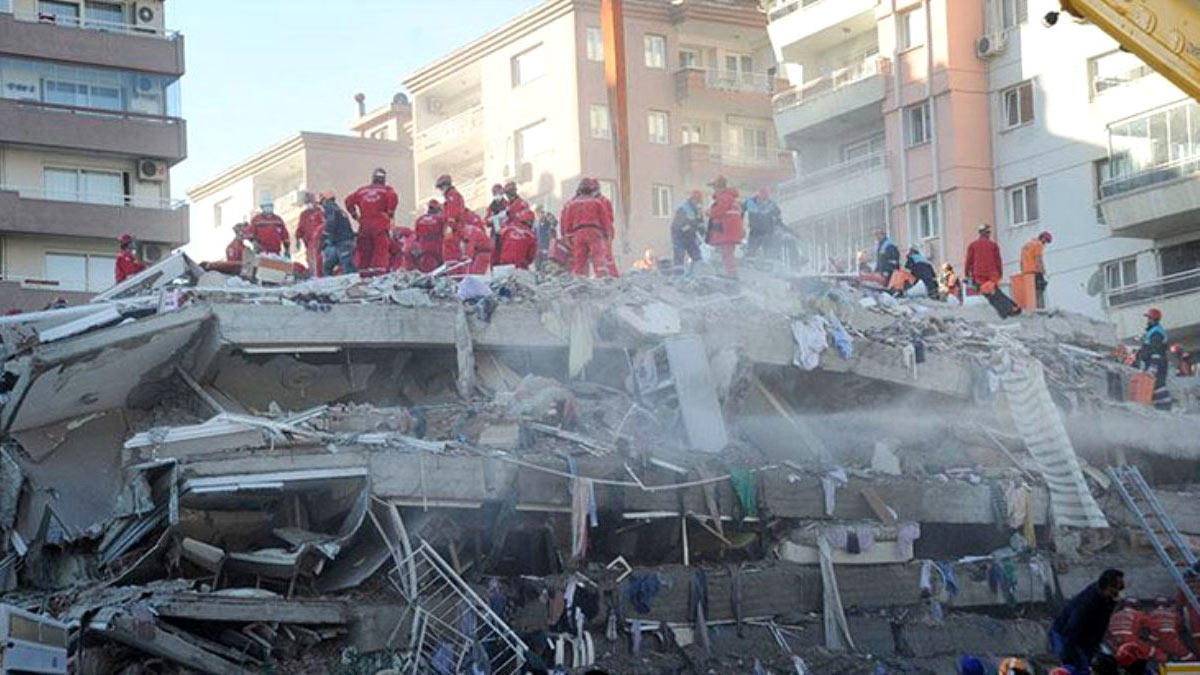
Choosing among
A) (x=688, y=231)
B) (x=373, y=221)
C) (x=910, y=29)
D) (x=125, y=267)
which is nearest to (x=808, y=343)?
(x=688, y=231)

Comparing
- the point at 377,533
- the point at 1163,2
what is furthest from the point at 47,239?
the point at 1163,2

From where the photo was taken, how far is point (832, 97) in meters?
52.5

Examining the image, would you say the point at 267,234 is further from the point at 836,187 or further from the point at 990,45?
the point at 836,187

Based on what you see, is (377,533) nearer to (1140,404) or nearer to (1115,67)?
(1140,404)

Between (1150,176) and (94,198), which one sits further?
(94,198)

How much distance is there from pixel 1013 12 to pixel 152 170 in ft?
71.3

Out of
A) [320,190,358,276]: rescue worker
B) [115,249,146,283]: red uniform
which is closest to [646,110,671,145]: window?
[115,249,146,283]: red uniform

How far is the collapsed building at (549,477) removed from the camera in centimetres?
2123

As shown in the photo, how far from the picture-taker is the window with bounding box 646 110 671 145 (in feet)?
195

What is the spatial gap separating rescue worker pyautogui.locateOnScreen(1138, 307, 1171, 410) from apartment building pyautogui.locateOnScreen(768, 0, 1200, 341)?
11.3 m

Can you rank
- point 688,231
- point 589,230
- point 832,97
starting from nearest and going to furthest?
point 589,230
point 688,231
point 832,97

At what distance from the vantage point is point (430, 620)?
21.0 m

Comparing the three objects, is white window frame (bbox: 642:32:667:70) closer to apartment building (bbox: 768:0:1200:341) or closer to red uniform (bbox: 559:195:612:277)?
apartment building (bbox: 768:0:1200:341)

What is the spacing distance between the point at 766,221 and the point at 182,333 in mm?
10155
